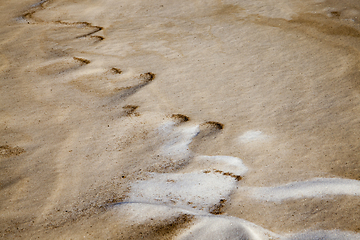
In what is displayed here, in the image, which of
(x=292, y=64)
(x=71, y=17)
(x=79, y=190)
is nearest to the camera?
(x=79, y=190)

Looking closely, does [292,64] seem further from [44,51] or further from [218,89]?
[44,51]

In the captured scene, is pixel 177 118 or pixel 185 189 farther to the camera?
pixel 177 118

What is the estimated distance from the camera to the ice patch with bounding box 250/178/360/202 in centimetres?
180

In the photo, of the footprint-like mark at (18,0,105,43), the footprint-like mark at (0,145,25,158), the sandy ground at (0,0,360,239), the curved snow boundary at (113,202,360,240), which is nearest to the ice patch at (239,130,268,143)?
the sandy ground at (0,0,360,239)

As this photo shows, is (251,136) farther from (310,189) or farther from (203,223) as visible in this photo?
(203,223)

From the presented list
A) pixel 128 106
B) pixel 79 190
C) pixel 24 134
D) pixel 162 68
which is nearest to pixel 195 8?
pixel 162 68

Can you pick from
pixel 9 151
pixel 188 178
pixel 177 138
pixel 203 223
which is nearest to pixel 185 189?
pixel 188 178

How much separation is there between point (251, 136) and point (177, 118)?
0.53 meters

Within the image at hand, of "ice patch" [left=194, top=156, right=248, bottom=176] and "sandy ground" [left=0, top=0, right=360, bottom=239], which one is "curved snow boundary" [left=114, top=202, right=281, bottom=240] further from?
"ice patch" [left=194, top=156, right=248, bottom=176]

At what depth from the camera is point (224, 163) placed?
202cm

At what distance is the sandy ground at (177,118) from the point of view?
5.65ft

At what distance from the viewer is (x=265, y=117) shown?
2.34 meters

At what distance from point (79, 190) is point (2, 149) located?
688mm

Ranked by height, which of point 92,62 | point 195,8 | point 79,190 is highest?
point 195,8
